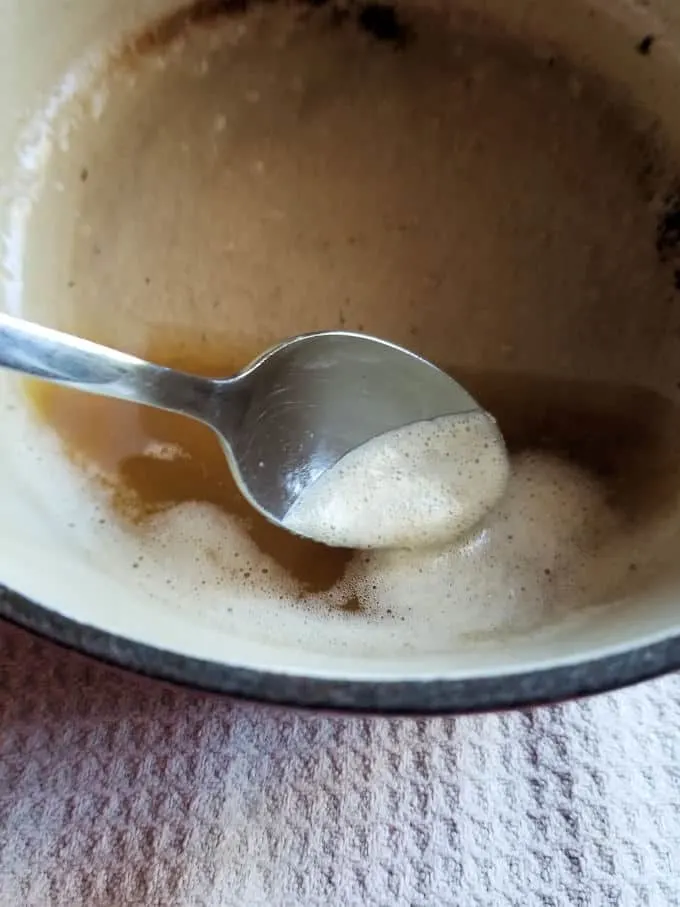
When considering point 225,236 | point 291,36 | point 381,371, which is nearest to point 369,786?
point 381,371

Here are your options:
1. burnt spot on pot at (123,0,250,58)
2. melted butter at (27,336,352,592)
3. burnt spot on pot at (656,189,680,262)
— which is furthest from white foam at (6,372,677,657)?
burnt spot on pot at (123,0,250,58)

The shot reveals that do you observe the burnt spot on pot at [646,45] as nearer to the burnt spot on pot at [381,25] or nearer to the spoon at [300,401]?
the burnt spot on pot at [381,25]

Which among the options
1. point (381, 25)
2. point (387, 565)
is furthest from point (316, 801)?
point (381, 25)

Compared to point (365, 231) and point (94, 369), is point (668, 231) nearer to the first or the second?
point (365, 231)

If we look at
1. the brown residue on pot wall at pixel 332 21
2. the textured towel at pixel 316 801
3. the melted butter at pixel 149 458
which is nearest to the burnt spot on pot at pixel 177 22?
the brown residue on pot wall at pixel 332 21

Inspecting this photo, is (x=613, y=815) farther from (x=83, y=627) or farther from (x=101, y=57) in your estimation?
(x=101, y=57)

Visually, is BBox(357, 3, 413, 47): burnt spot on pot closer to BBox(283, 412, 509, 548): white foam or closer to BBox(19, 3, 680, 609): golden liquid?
BBox(19, 3, 680, 609): golden liquid
